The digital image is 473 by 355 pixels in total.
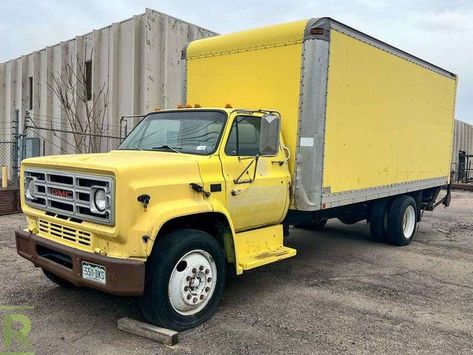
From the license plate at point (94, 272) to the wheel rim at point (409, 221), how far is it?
247 inches

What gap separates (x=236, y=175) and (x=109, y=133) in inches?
386

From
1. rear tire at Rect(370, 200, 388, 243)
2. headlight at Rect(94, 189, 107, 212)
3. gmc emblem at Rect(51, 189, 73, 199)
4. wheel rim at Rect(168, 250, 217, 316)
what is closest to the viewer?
headlight at Rect(94, 189, 107, 212)

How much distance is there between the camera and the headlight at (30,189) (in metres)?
4.77

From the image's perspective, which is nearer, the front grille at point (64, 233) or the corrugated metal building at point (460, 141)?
the front grille at point (64, 233)

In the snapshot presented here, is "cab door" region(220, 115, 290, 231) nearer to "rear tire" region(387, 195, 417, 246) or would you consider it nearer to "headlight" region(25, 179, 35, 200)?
"headlight" region(25, 179, 35, 200)

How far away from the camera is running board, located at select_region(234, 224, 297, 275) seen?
191 inches

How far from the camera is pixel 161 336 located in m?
3.96

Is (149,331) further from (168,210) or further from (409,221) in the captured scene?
(409,221)

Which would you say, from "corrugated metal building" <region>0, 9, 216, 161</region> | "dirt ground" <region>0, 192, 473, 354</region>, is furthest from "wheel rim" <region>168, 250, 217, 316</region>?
"corrugated metal building" <region>0, 9, 216, 161</region>

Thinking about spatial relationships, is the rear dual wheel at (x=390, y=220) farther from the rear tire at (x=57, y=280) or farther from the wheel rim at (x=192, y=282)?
the rear tire at (x=57, y=280)

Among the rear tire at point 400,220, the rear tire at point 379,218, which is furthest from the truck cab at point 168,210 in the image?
the rear tire at point 400,220

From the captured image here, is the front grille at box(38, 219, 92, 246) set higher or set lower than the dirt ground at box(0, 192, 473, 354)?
higher

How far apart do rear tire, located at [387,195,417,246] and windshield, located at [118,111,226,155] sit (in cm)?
445

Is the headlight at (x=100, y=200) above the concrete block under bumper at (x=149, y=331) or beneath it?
above
